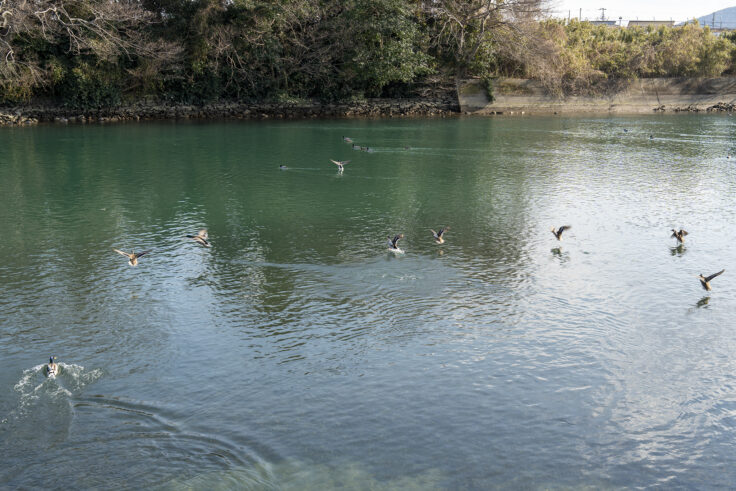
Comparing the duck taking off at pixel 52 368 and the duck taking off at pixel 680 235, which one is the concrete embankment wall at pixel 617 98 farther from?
the duck taking off at pixel 52 368

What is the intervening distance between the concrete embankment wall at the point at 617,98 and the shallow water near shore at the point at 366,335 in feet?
88.9

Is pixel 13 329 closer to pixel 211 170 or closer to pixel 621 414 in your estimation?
pixel 621 414

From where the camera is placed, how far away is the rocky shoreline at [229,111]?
41.7m

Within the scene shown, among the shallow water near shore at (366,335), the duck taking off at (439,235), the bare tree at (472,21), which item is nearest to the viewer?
the shallow water near shore at (366,335)

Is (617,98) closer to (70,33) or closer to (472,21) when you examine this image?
(472,21)

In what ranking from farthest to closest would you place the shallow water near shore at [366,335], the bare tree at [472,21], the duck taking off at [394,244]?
the bare tree at [472,21] < the duck taking off at [394,244] < the shallow water near shore at [366,335]

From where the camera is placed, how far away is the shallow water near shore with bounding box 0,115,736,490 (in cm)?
805

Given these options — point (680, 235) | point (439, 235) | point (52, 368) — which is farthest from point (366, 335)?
point (680, 235)

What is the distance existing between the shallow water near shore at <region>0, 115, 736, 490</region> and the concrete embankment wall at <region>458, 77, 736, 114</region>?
2711 cm

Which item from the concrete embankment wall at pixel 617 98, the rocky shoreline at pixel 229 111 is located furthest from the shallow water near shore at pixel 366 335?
the concrete embankment wall at pixel 617 98

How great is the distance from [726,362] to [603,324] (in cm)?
202

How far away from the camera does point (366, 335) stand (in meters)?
11.3

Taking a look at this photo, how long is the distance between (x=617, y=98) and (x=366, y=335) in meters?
46.8

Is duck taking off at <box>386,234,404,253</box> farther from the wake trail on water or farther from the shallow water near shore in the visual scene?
the wake trail on water
